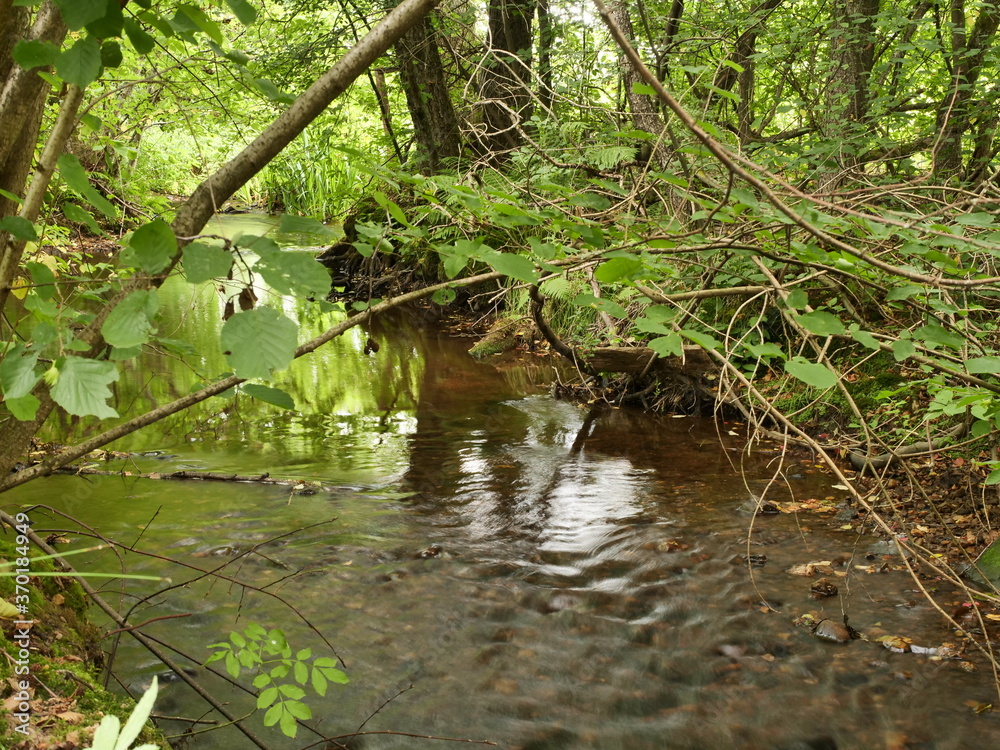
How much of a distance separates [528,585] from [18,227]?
9.20 feet

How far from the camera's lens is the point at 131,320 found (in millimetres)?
1129

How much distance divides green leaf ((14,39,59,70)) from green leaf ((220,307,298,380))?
2.06 ft

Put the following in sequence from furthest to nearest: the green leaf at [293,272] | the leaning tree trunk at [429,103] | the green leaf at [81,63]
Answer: the leaning tree trunk at [429,103]
the green leaf at [81,63]
the green leaf at [293,272]

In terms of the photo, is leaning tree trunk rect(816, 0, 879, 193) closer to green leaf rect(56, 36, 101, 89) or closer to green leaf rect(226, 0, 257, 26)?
green leaf rect(226, 0, 257, 26)

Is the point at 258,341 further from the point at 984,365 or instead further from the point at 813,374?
the point at 984,365

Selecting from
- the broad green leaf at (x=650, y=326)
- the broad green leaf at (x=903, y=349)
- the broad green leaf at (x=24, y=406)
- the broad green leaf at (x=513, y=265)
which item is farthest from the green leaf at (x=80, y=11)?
the broad green leaf at (x=903, y=349)

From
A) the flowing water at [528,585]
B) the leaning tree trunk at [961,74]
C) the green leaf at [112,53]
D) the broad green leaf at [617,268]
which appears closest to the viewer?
the green leaf at [112,53]

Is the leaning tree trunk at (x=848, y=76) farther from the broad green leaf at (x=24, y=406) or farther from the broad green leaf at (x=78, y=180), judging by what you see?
the broad green leaf at (x=24, y=406)

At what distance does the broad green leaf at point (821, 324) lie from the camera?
1699mm

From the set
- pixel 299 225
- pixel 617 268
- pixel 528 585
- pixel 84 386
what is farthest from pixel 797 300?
pixel 528 585

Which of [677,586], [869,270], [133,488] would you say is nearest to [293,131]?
[869,270]

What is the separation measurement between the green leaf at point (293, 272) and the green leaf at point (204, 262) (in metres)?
0.05

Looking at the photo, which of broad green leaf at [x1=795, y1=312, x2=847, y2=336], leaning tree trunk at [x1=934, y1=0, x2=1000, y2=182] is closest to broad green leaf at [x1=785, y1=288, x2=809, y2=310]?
broad green leaf at [x1=795, y1=312, x2=847, y2=336]

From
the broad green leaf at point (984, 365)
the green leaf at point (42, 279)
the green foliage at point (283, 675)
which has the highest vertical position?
the green leaf at point (42, 279)
